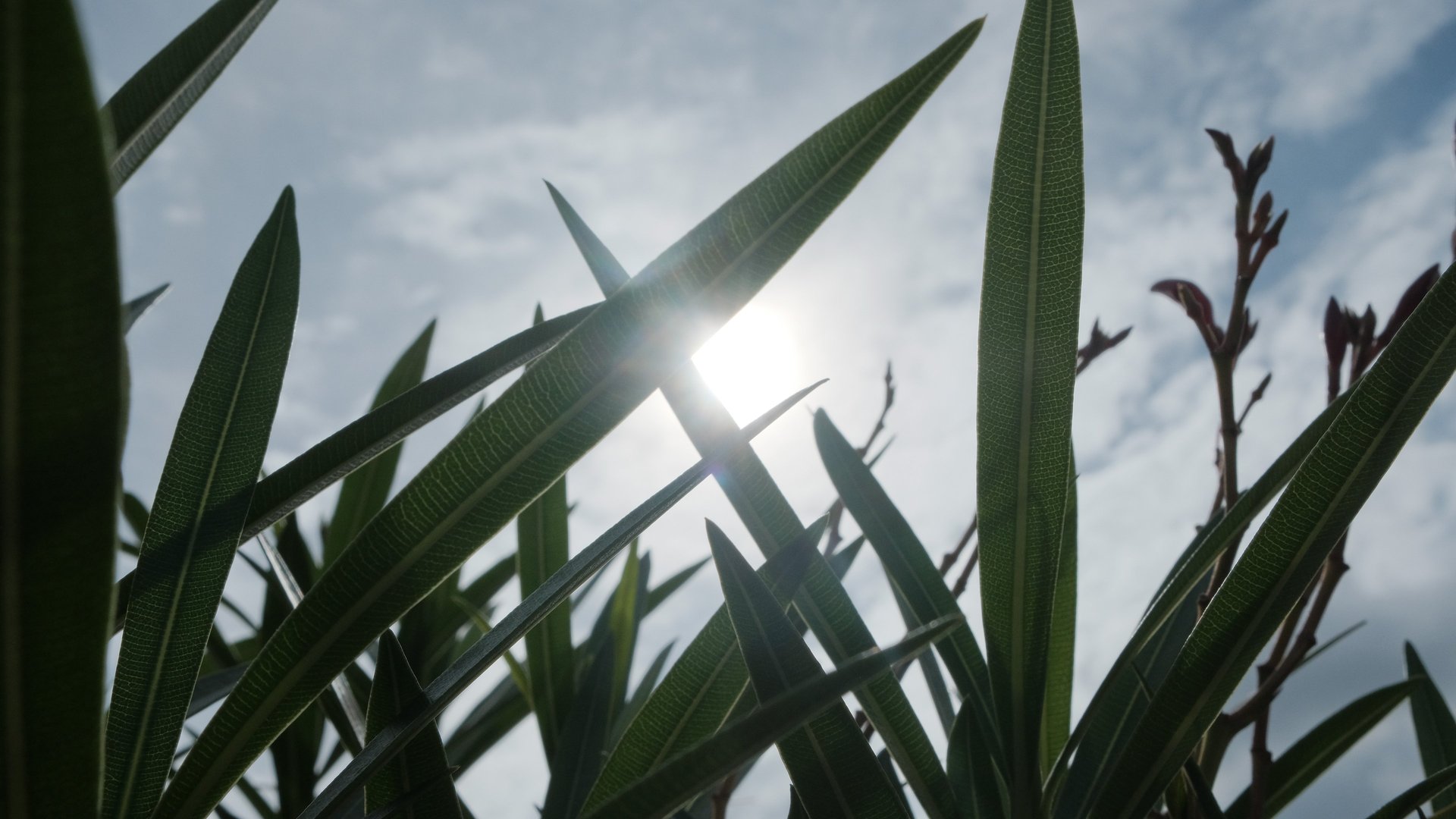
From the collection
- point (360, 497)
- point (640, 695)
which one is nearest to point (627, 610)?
point (640, 695)

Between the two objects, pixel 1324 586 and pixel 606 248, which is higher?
pixel 606 248

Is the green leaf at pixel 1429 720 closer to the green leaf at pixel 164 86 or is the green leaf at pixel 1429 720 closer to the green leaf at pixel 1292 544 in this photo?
the green leaf at pixel 1292 544

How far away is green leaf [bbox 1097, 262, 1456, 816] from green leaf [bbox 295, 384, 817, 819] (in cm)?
28

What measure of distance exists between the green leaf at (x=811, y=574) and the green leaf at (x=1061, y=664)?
0.46 ft

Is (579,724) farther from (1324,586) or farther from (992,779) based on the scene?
(1324,586)

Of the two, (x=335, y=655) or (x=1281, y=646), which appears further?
(x=1281, y=646)

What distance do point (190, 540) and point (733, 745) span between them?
39cm

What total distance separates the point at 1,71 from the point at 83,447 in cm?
11

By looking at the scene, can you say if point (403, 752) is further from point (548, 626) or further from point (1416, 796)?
point (1416, 796)

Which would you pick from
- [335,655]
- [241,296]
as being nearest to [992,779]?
[335,655]

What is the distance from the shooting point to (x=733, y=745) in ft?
1.14

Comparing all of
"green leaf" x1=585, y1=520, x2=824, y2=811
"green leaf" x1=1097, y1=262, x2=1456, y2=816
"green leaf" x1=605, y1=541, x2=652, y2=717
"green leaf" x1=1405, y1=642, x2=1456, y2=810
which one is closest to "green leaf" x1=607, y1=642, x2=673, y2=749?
"green leaf" x1=605, y1=541, x2=652, y2=717

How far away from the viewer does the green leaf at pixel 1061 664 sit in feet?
2.14

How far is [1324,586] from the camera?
0.64 metres
